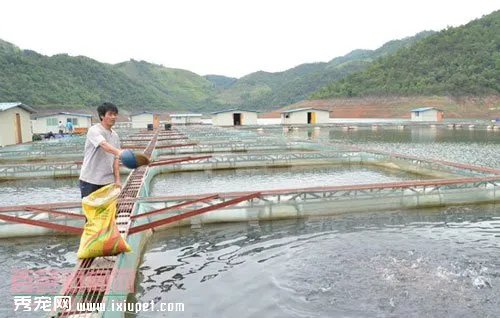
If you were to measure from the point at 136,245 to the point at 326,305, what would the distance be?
4.19 metres

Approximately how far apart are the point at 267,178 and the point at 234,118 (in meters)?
47.1

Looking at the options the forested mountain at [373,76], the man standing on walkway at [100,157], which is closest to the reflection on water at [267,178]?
the man standing on walkway at [100,157]

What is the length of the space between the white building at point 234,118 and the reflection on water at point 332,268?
54.7m

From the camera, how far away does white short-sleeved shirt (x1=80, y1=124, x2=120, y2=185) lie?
6105mm

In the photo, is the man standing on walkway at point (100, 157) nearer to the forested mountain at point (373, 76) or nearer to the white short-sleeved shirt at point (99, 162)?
the white short-sleeved shirt at point (99, 162)

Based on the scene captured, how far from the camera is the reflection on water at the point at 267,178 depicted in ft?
57.3

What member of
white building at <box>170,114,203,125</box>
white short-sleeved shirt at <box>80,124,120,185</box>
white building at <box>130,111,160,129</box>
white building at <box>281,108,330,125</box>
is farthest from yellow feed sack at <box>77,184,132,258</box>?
white building at <box>170,114,203,125</box>

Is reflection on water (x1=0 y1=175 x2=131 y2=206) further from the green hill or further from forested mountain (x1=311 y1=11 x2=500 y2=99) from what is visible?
forested mountain (x1=311 y1=11 x2=500 y2=99)

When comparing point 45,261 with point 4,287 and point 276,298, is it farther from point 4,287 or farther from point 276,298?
A: point 276,298

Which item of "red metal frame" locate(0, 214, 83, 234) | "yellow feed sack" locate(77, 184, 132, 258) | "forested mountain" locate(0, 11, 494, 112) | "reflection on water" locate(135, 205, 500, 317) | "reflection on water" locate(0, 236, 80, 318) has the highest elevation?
"forested mountain" locate(0, 11, 494, 112)

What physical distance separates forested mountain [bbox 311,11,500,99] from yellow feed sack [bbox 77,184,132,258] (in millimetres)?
94609

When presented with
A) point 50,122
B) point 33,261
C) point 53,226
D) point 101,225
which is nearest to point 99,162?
point 101,225

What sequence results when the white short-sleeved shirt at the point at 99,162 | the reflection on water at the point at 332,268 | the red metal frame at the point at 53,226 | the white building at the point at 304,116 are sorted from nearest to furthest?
the white short-sleeved shirt at the point at 99,162 < the reflection on water at the point at 332,268 < the red metal frame at the point at 53,226 < the white building at the point at 304,116

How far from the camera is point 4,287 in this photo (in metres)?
7.34
